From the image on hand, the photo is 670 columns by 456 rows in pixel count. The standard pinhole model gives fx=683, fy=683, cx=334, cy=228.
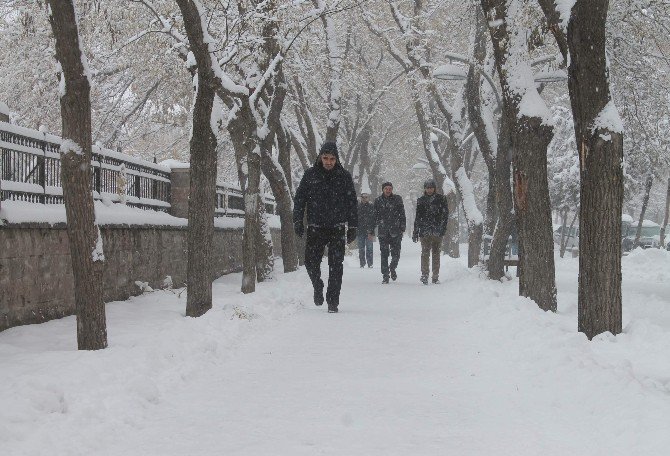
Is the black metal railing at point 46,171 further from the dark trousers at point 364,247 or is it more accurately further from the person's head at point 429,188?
the dark trousers at point 364,247

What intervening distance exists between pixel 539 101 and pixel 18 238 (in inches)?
254

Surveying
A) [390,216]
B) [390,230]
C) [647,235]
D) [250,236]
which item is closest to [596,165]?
[250,236]

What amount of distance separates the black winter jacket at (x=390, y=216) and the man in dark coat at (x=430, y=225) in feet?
1.15

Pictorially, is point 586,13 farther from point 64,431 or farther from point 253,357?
point 64,431

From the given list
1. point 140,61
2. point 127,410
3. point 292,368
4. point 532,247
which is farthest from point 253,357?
point 140,61

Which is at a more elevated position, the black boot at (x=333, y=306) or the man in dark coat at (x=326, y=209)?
the man in dark coat at (x=326, y=209)

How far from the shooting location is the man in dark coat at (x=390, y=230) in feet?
45.9

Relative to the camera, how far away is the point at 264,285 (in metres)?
12.0

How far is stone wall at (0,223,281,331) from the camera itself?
629 centimetres

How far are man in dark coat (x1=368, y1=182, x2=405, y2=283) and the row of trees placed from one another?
1.92m

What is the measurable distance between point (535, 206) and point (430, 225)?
5066 mm

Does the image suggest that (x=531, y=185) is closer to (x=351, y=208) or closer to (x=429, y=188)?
(x=351, y=208)

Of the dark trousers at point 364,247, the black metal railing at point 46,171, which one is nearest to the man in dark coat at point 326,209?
the black metal railing at point 46,171

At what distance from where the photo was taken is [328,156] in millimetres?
9109
